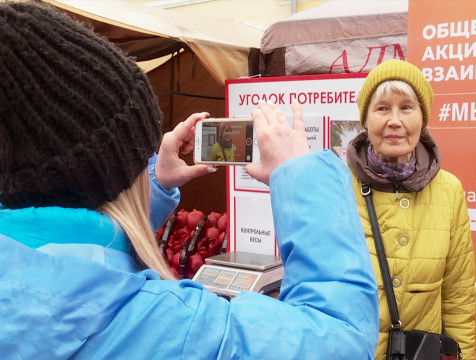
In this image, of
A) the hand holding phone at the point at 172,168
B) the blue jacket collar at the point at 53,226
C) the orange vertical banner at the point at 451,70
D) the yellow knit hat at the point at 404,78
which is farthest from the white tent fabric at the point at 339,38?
the blue jacket collar at the point at 53,226

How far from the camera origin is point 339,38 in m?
3.42

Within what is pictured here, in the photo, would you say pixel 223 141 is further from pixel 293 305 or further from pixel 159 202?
pixel 293 305

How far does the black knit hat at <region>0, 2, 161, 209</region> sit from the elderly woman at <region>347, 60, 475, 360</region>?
1.50 m

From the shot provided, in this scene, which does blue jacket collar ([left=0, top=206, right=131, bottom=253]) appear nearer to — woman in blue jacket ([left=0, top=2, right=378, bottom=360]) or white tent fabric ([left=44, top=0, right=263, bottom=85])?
woman in blue jacket ([left=0, top=2, right=378, bottom=360])

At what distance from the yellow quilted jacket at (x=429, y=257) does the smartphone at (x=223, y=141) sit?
66 cm

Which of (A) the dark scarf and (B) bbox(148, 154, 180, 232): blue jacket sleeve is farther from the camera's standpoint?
(A) the dark scarf

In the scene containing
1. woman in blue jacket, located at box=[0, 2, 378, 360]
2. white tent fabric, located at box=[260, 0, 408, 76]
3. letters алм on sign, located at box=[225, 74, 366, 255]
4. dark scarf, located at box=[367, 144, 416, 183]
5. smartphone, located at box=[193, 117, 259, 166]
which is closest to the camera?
woman in blue jacket, located at box=[0, 2, 378, 360]

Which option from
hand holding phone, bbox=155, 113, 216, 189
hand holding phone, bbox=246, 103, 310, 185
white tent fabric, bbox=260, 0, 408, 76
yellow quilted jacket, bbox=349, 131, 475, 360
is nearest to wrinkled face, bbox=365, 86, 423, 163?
yellow quilted jacket, bbox=349, 131, 475, 360

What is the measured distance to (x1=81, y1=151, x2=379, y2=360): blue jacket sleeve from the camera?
713 mm

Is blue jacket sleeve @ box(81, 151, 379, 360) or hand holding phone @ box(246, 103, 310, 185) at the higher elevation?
hand holding phone @ box(246, 103, 310, 185)

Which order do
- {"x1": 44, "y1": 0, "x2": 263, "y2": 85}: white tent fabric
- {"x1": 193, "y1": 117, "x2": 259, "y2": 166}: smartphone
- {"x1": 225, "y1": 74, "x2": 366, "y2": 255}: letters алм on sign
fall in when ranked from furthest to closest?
{"x1": 44, "y1": 0, "x2": 263, "y2": 85}: white tent fabric < {"x1": 225, "y1": 74, "x2": 366, "y2": 255}: letters алм on sign < {"x1": 193, "y1": 117, "x2": 259, "y2": 166}: smartphone

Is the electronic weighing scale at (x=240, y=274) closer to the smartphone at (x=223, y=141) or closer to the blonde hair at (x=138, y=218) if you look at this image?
the smartphone at (x=223, y=141)

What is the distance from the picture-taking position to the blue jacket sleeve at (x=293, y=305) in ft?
2.34

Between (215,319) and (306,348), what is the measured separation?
0.44ft
